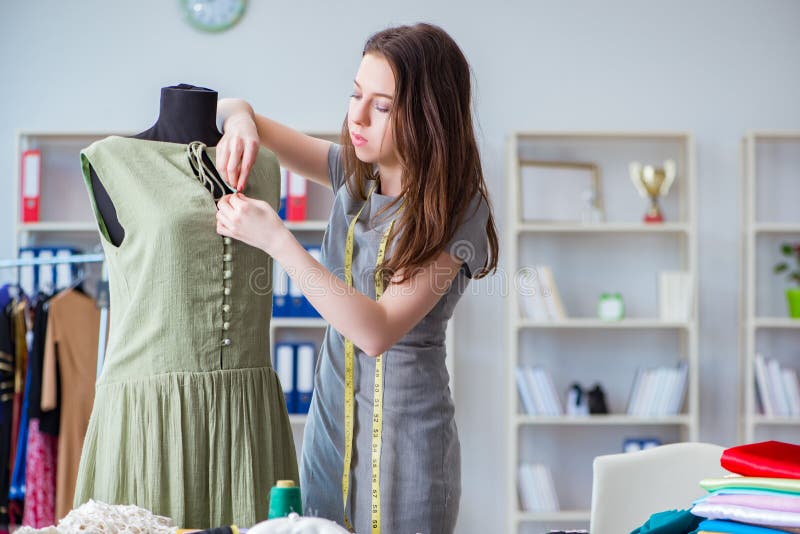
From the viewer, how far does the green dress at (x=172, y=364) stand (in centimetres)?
139

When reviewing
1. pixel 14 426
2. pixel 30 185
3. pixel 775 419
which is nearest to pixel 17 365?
pixel 14 426

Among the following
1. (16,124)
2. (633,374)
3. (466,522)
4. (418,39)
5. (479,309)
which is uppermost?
(16,124)

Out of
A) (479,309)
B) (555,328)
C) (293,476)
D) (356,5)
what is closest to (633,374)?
(555,328)

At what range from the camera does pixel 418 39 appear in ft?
4.93

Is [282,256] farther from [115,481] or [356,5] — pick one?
[356,5]

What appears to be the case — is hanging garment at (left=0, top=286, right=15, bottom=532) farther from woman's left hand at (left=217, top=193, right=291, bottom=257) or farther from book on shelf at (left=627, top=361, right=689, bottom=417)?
book on shelf at (left=627, top=361, right=689, bottom=417)

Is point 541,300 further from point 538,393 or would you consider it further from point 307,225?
point 307,225

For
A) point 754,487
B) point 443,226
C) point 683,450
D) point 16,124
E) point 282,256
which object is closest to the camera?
point 754,487

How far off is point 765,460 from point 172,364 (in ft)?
3.00

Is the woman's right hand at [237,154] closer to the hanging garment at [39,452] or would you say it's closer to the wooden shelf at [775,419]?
the hanging garment at [39,452]

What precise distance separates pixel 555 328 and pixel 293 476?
9.72 feet

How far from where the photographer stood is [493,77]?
172 inches

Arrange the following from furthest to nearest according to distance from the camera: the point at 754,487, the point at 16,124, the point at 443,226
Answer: the point at 16,124, the point at 443,226, the point at 754,487

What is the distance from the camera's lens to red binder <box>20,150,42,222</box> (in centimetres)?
399
